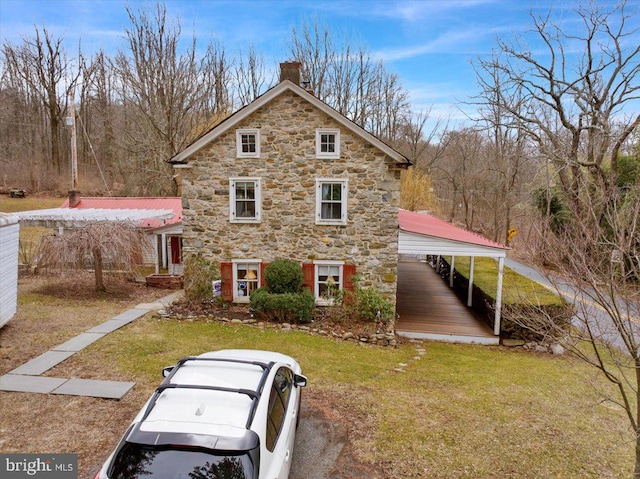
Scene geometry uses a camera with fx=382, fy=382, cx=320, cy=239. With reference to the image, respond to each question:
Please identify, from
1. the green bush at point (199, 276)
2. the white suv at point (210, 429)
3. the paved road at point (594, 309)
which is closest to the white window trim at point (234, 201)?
the green bush at point (199, 276)

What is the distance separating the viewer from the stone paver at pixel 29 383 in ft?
24.9

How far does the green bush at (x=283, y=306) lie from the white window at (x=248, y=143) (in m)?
4.95

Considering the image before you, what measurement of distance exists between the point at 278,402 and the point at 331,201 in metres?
9.38

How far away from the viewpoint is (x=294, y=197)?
44.8 ft

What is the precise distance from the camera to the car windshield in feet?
11.3

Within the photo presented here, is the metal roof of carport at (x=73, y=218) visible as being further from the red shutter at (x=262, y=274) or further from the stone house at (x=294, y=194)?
the red shutter at (x=262, y=274)

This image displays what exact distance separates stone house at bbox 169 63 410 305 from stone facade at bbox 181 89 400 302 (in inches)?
1.4

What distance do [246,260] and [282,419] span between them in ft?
31.5

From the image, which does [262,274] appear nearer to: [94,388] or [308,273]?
[308,273]

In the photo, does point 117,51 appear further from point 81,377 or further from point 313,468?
point 313,468

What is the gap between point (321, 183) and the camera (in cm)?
1351

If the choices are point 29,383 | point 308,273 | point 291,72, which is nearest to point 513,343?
point 308,273

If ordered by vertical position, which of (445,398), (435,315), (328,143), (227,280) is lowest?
(435,315)

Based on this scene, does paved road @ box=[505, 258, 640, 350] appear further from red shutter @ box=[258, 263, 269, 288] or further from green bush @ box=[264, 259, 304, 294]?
red shutter @ box=[258, 263, 269, 288]
